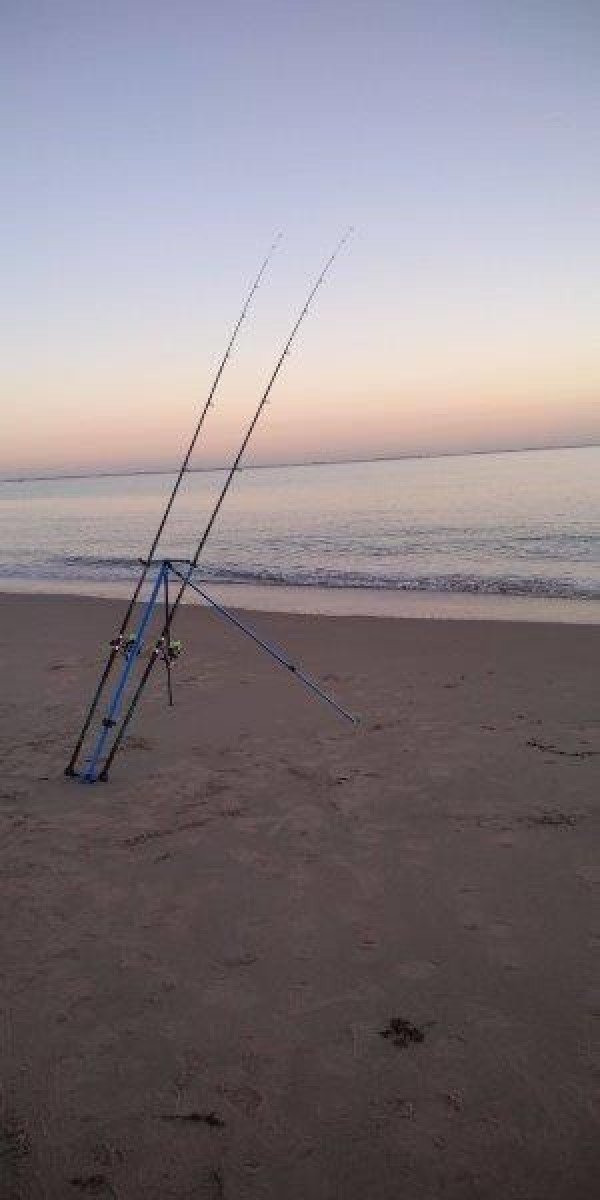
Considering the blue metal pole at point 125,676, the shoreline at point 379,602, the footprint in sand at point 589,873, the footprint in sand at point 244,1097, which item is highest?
the blue metal pole at point 125,676

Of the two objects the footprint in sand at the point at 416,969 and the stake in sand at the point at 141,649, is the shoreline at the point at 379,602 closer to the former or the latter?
the stake in sand at the point at 141,649

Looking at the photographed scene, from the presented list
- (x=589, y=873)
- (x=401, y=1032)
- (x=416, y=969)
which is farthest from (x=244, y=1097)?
(x=589, y=873)

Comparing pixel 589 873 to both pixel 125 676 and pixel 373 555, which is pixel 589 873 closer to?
pixel 125 676

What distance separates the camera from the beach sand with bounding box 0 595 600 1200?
2.51 metres

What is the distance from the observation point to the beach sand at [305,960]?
251 centimetres

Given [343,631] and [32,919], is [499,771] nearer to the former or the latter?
[32,919]

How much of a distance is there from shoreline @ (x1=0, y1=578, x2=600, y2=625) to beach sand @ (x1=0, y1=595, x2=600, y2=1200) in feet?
20.5

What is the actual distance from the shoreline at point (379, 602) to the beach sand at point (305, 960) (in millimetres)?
6252

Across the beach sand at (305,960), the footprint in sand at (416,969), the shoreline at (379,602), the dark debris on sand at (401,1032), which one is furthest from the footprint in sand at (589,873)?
the shoreline at (379,602)

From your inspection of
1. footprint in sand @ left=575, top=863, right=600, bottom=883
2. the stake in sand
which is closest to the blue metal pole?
the stake in sand

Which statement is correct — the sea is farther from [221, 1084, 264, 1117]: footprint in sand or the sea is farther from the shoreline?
[221, 1084, 264, 1117]: footprint in sand

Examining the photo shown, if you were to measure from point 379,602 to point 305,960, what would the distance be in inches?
483

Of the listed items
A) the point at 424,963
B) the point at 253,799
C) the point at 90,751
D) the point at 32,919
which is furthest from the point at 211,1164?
the point at 90,751

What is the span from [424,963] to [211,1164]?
1395 mm
